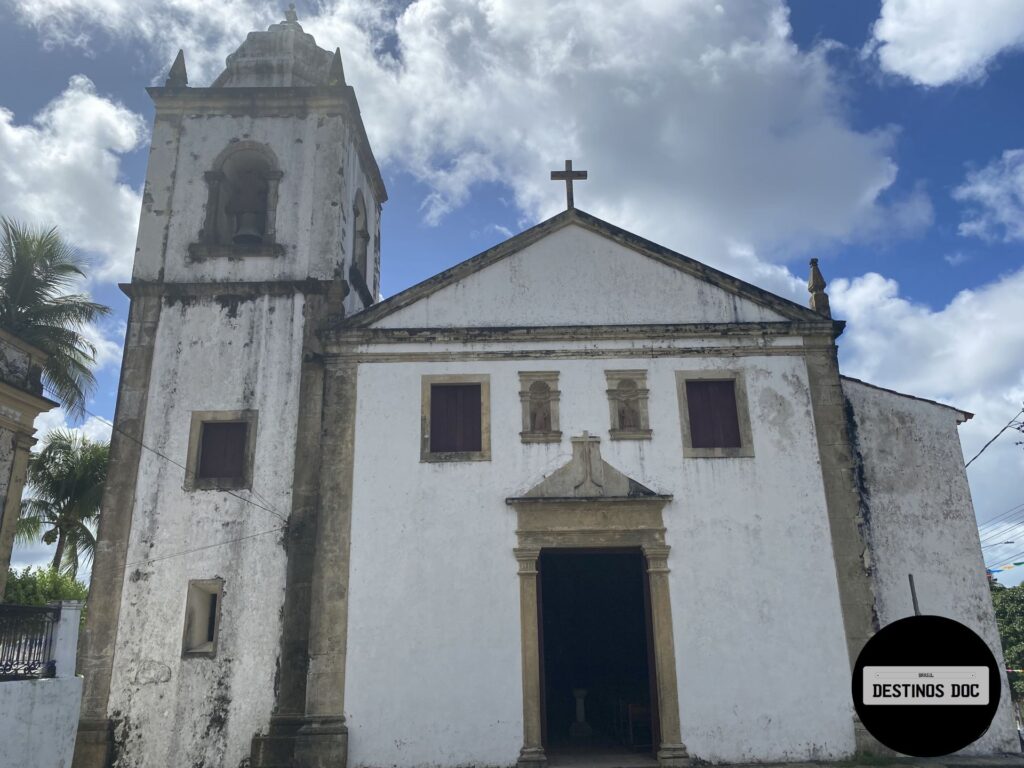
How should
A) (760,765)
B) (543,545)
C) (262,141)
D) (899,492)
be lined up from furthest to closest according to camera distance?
(262,141)
(899,492)
(543,545)
(760,765)

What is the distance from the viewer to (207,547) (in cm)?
1241

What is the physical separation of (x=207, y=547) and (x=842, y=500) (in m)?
9.46

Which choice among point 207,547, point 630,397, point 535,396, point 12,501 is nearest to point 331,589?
point 207,547

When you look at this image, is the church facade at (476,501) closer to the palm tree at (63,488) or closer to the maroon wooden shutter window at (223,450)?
the maroon wooden shutter window at (223,450)

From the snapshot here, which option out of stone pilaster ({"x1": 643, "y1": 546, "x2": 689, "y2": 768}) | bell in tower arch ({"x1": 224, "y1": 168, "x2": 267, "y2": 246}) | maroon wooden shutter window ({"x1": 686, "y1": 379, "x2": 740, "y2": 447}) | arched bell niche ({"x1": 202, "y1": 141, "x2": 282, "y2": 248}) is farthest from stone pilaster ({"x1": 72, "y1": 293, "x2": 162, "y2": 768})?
maroon wooden shutter window ({"x1": 686, "y1": 379, "x2": 740, "y2": 447})

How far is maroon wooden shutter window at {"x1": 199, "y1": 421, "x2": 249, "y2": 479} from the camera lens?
12.9 metres

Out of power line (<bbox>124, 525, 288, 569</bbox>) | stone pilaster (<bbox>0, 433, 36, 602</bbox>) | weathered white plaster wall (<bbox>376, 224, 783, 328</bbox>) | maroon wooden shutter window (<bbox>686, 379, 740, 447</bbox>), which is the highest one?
weathered white plaster wall (<bbox>376, 224, 783, 328</bbox>)

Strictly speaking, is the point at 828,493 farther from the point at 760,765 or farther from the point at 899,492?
the point at 760,765

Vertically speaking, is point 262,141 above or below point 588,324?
above

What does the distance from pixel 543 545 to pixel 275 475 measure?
13.9ft

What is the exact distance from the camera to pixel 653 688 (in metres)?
11.8

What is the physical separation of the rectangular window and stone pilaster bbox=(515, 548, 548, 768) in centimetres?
442

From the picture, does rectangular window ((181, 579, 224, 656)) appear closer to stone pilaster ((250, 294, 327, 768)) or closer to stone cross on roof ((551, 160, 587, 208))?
stone pilaster ((250, 294, 327, 768))

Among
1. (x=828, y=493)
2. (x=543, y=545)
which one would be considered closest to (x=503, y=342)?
(x=543, y=545)
